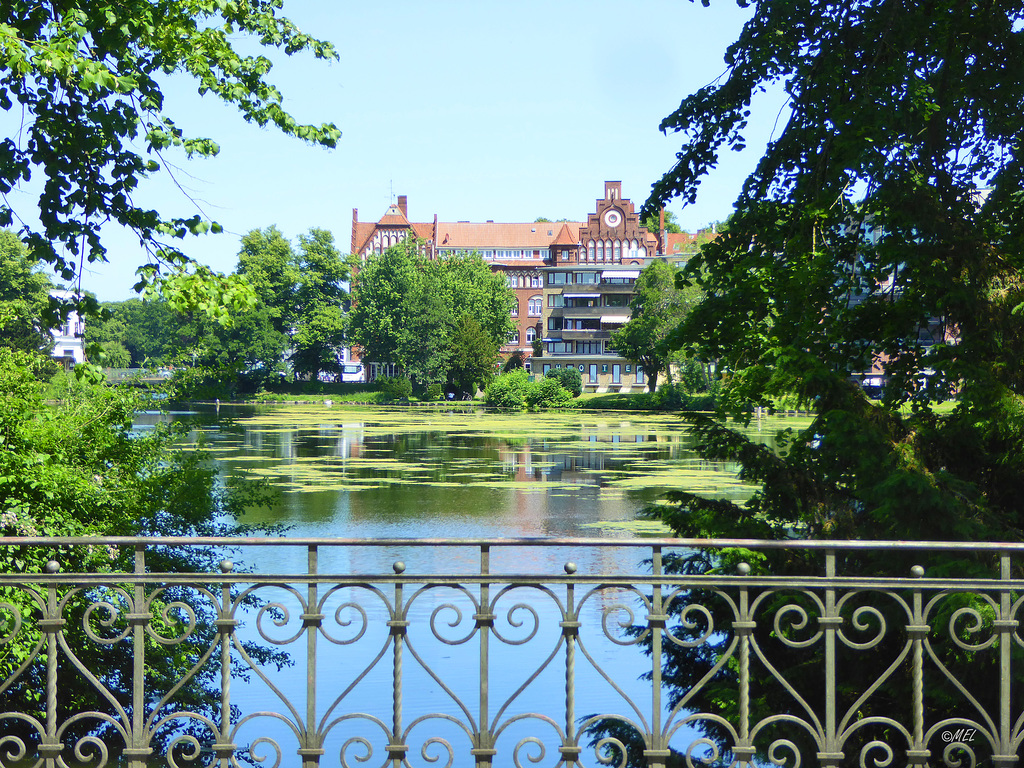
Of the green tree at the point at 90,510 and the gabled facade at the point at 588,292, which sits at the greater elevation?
the gabled facade at the point at 588,292

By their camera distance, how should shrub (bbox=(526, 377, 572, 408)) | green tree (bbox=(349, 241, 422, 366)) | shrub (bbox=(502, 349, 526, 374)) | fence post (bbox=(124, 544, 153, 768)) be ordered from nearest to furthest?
fence post (bbox=(124, 544, 153, 768)) < shrub (bbox=(526, 377, 572, 408)) < green tree (bbox=(349, 241, 422, 366)) < shrub (bbox=(502, 349, 526, 374))

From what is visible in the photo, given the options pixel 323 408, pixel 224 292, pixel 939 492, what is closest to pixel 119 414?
pixel 224 292

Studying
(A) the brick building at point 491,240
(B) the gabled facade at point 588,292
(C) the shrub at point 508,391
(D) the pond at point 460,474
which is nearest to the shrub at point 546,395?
(C) the shrub at point 508,391

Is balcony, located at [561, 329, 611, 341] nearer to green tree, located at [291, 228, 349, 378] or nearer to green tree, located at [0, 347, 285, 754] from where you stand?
green tree, located at [291, 228, 349, 378]

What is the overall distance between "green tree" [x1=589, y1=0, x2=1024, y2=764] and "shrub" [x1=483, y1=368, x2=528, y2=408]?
181 feet

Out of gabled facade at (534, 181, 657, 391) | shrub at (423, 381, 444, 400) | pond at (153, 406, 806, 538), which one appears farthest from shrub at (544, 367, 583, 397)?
pond at (153, 406, 806, 538)

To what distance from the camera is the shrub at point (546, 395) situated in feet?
208

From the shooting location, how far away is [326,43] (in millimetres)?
7480

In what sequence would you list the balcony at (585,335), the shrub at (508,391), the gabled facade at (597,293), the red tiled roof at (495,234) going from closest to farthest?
the shrub at (508,391) → the gabled facade at (597,293) → the balcony at (585,335) → the red tiled roof at (495,234)

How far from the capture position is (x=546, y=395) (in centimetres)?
6362

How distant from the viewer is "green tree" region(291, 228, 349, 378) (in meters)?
71.8

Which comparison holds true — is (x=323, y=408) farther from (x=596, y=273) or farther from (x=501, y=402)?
(x=596, y=273)

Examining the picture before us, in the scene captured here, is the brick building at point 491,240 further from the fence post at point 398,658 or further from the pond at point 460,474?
the fence post at point 398,658

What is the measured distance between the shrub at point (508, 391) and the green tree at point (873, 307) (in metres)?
55.2
